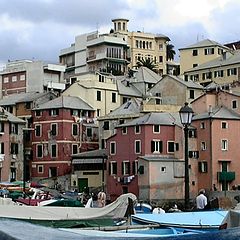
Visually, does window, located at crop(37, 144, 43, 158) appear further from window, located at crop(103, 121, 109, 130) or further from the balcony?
the balcony

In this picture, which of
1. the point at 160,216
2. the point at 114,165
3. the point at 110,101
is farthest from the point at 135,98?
the point at 160,216

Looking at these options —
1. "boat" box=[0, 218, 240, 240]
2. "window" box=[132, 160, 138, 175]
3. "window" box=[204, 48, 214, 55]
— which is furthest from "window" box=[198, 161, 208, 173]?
"boat" box=[0, 218, 240, 240]

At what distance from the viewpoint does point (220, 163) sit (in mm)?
70125

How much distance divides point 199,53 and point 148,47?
2222cm

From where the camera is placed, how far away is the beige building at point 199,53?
113m

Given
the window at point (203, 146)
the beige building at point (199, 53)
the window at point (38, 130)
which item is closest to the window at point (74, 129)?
the window at point (38, 130)

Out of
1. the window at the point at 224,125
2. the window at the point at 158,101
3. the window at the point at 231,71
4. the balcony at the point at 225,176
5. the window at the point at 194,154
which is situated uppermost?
the window at the point at 231,71

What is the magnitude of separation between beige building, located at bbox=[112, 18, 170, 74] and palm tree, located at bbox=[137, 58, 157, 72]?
1849 mm

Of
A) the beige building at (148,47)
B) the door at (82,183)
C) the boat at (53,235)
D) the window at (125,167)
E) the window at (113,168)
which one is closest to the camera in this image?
the boat at (53,235)

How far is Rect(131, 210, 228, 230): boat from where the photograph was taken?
1920cm

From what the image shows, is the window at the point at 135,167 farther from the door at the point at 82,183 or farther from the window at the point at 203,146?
the door at the point at 82,183

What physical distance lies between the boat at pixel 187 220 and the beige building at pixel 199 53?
92.5m

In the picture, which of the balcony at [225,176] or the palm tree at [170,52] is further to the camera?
the palm tree at [170,52]

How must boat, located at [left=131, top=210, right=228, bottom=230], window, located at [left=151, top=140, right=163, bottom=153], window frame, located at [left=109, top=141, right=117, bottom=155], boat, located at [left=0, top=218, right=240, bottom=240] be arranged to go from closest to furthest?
boat, located at [left=0, top=218, right=240, bottom=240] < boat, located at [left=131, top=210, right=228, bottom=230] < window, located at [left=151, top=140, right=163, bottom=153] < window frame, located at [left=109, top=141, right=117, bottom=155]
